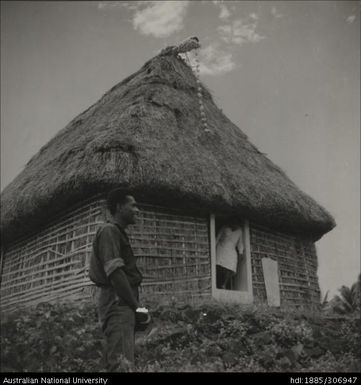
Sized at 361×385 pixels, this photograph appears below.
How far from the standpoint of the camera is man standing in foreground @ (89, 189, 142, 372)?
146 inches

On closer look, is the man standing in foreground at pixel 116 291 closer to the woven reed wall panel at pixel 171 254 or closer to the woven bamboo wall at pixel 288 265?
the woven reed wall panel at pixel 171 254

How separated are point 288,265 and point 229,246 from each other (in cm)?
163

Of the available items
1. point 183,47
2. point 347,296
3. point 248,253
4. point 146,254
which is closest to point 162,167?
point 146,254

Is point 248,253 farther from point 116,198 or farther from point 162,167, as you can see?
point 116,198

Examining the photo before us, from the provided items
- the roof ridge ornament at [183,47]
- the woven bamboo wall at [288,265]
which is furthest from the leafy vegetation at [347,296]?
the roof ridge ornament at [183,47]

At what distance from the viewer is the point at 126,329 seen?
378 cm

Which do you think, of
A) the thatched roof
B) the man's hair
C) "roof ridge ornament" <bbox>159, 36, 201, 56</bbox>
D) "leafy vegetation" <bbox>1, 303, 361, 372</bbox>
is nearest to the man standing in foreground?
the man's hair

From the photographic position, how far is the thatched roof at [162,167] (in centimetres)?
809

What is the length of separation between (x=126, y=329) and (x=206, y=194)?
484 cm

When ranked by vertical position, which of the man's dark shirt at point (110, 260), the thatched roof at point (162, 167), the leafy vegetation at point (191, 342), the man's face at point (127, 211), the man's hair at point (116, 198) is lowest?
the leafy vegetation at point (191, 342)

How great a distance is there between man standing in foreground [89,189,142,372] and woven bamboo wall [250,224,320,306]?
5557 millimetres

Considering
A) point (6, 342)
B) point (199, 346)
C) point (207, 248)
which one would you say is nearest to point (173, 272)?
point (207, 248)

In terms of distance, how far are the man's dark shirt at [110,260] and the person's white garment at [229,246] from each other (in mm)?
5308
